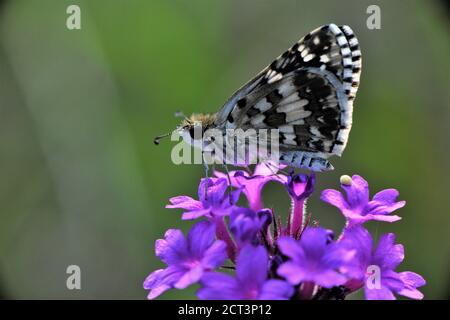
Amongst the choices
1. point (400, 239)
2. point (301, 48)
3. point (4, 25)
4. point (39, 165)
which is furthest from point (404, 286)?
point (4, 25)

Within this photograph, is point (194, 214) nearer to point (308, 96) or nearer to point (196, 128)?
point (196, 128)

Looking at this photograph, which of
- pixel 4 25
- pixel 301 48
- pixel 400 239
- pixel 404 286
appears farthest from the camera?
pixel 4 25

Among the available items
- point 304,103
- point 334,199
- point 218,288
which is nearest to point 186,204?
point 218,288

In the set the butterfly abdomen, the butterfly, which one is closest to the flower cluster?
the butterfly abdomen

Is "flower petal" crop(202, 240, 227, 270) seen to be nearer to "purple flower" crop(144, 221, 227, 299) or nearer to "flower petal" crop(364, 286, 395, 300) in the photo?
"purple flower" crop(144, 221, 227, 299)

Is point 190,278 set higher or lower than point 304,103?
lower

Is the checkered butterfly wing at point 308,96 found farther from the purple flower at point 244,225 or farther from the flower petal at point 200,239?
the flower petal at point 200,239

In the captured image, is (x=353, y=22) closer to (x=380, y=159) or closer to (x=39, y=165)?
(x=380, y=159)
